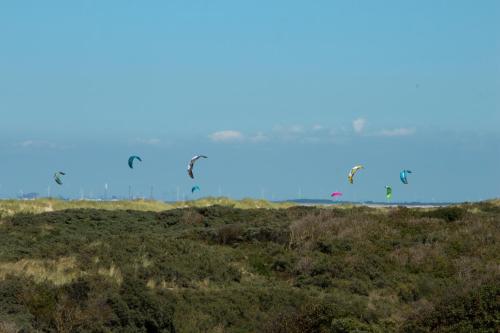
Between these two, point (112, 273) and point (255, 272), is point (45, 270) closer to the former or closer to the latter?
point (112, 273)

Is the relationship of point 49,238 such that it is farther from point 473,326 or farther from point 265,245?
point 473,326

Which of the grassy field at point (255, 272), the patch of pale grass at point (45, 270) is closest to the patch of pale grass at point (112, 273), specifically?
the grassy field at point (255, 272)

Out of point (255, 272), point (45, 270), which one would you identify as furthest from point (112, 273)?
→ point (255, 272)

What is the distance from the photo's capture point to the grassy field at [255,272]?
20734mm

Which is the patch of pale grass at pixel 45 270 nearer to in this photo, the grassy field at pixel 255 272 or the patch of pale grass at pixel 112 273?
the grassy field at pixel 255 272

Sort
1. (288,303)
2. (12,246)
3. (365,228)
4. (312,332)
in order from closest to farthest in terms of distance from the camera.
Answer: (312,332), (288,303), (12,246), (365,228)

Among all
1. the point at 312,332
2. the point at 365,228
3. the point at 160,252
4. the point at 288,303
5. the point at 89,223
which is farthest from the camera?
the point at 89,223

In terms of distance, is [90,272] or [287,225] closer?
[90,272]

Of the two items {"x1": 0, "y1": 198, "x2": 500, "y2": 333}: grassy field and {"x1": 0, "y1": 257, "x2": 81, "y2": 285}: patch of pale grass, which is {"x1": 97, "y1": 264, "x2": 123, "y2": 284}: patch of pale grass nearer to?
{"x1": 0, "y1": 198, "x2": 500, "y2": 333}: grassy field

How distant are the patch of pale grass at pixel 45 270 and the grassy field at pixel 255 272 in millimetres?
64

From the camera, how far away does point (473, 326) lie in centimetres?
1677

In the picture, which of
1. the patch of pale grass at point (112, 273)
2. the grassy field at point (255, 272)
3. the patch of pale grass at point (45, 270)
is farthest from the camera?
the patch of pale grass at point (112, 273)

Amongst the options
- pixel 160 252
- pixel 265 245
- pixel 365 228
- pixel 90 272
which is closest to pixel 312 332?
pixel 90 272

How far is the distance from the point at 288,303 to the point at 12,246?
46.6 ft
